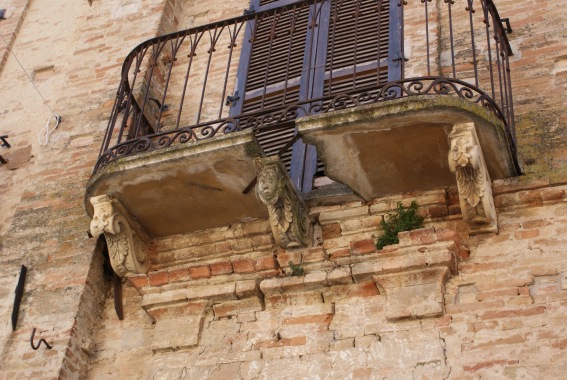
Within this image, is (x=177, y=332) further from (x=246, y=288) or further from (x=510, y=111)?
(x=510, y=111)

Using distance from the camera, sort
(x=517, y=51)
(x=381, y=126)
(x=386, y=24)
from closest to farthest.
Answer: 1. (x=381, y=126)
2. (x=517, y=51)
3. (x=386, y=24)

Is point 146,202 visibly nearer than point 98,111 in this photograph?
Yes

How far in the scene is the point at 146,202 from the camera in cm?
634

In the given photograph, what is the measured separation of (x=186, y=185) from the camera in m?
6.20

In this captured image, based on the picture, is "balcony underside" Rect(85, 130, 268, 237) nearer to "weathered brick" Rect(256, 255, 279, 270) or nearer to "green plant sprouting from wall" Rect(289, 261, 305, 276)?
"weathered brick" Rect(256, 255, 279, 270)

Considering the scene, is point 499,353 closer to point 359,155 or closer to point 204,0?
point 359,155

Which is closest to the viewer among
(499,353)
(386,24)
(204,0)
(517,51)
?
(499,353)

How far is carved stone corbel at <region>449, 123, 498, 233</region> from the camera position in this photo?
5.53m

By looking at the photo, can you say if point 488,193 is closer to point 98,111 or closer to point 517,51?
point 517,51

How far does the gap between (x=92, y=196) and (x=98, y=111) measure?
1534mm

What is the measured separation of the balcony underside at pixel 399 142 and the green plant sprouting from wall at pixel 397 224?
0.58 ft

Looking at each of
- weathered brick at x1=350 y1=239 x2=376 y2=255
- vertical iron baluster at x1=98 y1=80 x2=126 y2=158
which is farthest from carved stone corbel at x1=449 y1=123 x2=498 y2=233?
vertical iron baluster at x1=98 y1=80 x2=126 y2=158

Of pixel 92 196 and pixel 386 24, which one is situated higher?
pixel 92 196

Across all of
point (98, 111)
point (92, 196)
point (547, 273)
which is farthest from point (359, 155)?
point (98, 111)
